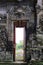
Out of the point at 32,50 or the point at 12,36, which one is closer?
the point at 32,50

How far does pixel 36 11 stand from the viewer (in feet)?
35.6

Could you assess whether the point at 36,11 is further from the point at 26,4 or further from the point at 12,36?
the point at 12,36

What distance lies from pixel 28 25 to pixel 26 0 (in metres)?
1.23

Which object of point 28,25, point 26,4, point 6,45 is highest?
point 26,4

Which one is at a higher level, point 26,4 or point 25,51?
point 26,4

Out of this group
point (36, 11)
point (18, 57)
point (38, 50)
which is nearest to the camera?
point (38, 50)

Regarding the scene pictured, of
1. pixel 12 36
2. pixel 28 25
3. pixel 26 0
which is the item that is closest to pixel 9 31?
pixel 12 36

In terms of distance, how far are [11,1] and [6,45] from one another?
217 cm

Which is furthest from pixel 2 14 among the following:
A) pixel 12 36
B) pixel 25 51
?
pixel 25 51

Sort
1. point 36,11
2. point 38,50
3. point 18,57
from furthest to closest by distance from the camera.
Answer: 1. point 18,57
2. point 36,11
3. point 38,50

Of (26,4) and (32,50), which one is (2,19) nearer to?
(26,4)

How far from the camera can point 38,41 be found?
997 centimetres

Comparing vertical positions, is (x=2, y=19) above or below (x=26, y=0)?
below

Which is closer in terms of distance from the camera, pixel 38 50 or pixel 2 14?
pixel 38 50
